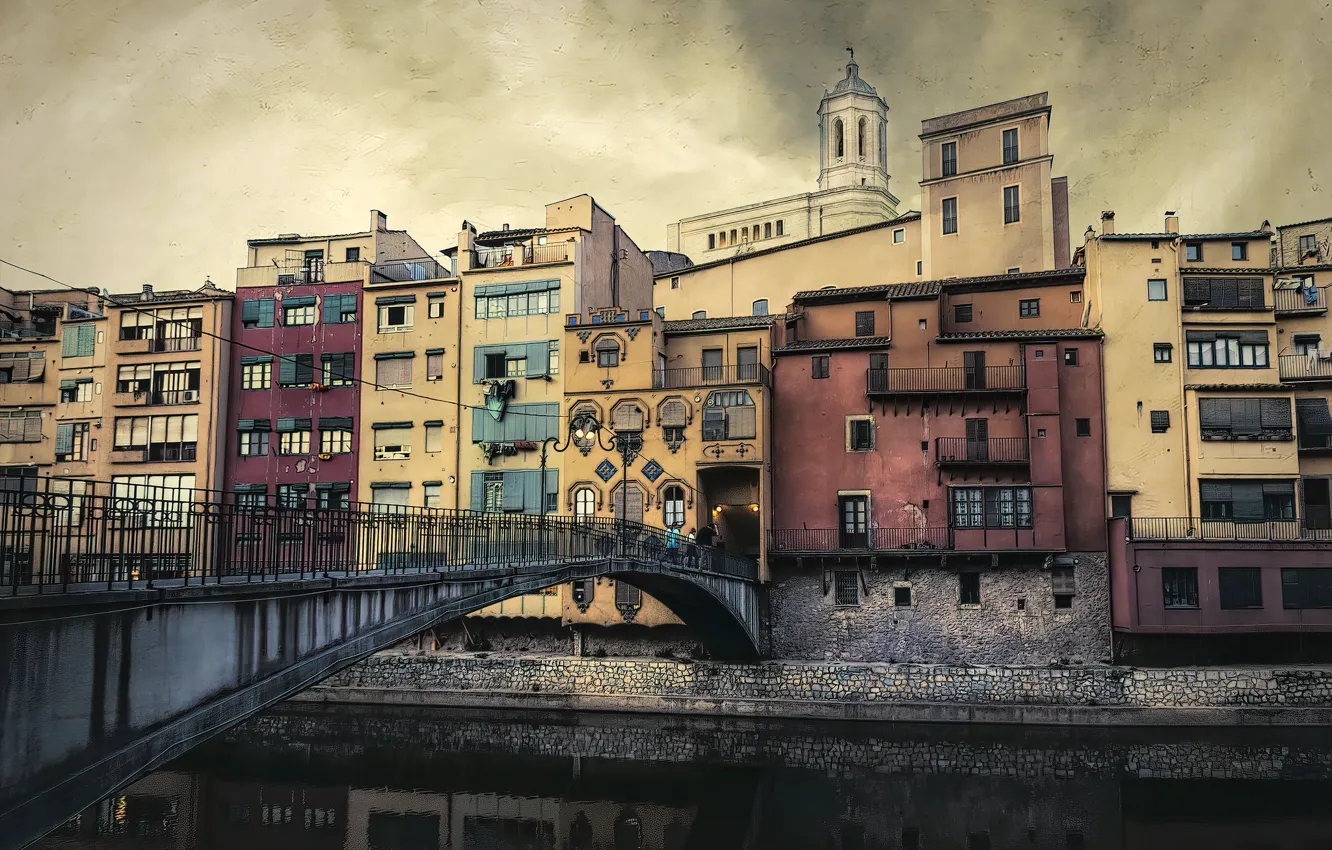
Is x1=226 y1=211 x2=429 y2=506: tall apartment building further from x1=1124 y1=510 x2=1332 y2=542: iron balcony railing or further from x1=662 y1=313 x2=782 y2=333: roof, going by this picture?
x1=1124 y1=510 x2=1332 y2=542: iron balcony railing

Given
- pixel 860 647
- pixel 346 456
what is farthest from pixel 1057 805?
pixel 346 456

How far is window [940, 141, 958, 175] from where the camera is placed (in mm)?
53781

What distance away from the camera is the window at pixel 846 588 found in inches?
1672

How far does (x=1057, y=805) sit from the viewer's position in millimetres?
29875

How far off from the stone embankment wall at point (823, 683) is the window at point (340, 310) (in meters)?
15.6

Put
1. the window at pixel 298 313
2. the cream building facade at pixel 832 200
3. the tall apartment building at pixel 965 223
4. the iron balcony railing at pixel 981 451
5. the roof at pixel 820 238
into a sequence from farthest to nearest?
the cream building facade at pixel 832 200 → the roof at pixel 820 238 → the tall apartment building at pixel 965 223 → the window at pixel 298 313 → the iron balcony railing at pixel 981 451

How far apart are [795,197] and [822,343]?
48569mm

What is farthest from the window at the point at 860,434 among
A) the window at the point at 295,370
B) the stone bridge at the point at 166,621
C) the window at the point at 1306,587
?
the window at the point at 295,370

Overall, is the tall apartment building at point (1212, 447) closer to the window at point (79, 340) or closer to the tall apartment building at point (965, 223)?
the tall apartment building at point (965, 223)

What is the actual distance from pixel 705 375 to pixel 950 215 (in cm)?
1631

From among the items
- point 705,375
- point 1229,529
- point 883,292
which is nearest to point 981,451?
point 883,292

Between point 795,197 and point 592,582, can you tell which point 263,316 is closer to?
point 592,582

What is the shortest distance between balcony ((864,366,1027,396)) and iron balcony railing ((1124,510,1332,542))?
22.9 feet

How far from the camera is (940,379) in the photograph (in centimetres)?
4344
